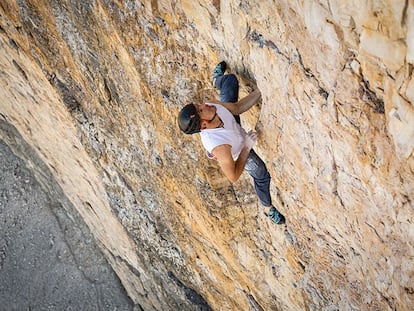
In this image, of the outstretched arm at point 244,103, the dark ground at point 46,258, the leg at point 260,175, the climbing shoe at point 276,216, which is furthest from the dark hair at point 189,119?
the dark ground at point 46,258

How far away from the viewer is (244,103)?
4965 mm

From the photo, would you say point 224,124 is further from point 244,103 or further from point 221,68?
point 221,68

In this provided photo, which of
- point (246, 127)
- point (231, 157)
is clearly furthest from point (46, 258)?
point (231, 157)

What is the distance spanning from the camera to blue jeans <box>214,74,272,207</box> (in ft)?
16.6

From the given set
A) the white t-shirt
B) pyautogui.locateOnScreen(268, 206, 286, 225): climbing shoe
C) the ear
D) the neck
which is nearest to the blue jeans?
pyautogui.locateOnScreen(268, 206, 286, 225): climbing shoe

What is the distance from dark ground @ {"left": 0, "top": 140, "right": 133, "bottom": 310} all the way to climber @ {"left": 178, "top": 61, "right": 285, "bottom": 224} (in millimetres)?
10978

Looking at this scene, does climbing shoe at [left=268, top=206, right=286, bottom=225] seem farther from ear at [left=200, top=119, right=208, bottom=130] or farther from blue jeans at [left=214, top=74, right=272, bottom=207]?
ear at [left=200, top=119, right=208, bottom=130]

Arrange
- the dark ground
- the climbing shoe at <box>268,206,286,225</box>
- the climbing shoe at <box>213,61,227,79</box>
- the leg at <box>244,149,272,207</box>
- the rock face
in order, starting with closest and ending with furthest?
the rock face < the climbing shoe at <box>213,61,227,79</box> < the leg at <box>244,149,272,207</box> < the climbing shoe at <box>268,206,286,225</box> < the dark ground

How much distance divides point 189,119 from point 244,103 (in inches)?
26.2

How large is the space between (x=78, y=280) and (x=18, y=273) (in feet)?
6.67

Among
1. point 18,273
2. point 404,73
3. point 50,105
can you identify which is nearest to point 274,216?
point 404,73

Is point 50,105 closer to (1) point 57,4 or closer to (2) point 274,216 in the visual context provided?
(1) point 57,4

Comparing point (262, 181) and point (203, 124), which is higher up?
point (203, 124)

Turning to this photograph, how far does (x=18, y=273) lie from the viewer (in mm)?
15273
